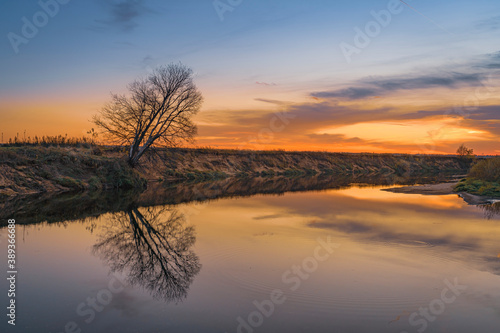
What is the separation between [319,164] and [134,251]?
68.5 metres

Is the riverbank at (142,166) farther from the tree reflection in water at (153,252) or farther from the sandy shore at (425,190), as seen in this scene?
the sandy shore at (425,190)

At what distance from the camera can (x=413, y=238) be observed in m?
12.9

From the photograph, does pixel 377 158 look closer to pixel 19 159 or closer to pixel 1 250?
pixel 19 159

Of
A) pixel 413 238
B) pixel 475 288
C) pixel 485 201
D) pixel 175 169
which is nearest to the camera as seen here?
pixel 475 288

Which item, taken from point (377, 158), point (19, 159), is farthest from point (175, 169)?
point (377, 158)

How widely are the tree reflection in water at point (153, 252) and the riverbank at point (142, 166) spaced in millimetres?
11942

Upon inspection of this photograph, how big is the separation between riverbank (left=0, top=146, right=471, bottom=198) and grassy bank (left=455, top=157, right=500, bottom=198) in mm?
27852

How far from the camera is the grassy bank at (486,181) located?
27.6 meters

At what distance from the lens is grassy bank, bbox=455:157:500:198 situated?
90.6ft

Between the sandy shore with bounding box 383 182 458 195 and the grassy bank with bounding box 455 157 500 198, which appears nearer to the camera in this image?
the grassy bank with bounding box 455 157 500 198

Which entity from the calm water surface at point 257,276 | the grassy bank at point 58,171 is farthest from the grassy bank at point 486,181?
the grassy bank at point 58,171

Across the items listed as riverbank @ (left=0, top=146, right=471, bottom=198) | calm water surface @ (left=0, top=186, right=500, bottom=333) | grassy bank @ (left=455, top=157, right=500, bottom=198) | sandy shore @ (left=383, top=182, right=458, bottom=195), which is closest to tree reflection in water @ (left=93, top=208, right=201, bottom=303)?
calm water surface @ (left=0, top=186, right=500, bottom=333)

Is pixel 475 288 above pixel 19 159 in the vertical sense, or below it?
below

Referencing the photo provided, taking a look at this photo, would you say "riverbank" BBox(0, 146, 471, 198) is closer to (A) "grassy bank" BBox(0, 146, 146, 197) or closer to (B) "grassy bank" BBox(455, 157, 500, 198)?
(A) "grassy bank" BBox(0, 146, 146, 197)
